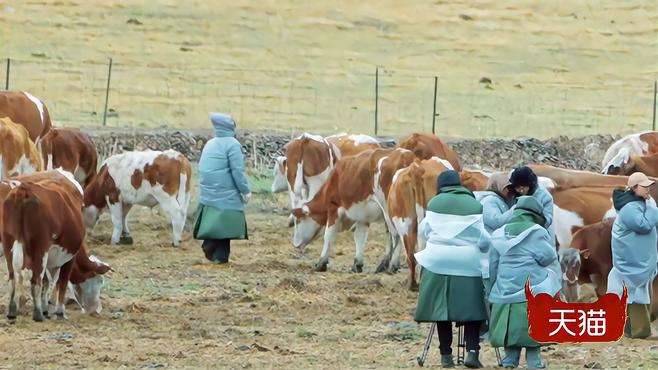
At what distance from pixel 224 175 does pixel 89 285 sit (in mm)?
4696

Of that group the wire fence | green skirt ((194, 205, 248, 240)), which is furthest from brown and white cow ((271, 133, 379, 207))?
the wire fence

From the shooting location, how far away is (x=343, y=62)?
54281 mm

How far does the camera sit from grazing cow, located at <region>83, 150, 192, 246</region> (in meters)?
22.0

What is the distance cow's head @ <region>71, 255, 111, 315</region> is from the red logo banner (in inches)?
194

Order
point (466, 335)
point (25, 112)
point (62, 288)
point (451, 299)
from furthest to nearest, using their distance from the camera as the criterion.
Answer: point (25, 112)
point (62, 288)
point (466, 335)
point (451, 299)

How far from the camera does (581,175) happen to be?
720 inches

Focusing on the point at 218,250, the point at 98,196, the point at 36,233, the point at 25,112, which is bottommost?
the point at 218,250

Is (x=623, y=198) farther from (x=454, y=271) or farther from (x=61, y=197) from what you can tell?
(x=61, y=197)

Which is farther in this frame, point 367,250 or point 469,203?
point 367,250

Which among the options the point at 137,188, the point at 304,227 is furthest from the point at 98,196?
the point at 304,227

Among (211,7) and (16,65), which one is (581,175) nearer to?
(16,65)

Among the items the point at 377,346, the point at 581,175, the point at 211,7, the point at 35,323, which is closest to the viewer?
the point at 377,346

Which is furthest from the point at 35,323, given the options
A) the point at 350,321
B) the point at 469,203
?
the point at 469,203

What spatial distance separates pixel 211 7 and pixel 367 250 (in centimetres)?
3963
